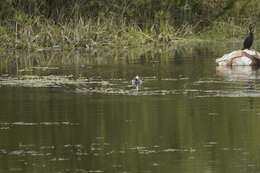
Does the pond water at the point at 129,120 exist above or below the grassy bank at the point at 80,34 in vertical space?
below

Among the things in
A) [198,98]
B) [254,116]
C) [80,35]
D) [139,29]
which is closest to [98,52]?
[80,35]

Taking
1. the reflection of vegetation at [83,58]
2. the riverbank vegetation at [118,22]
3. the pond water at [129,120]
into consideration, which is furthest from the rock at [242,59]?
the riverbank vegetation at [118,22]

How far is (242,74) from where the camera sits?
24.7 meters

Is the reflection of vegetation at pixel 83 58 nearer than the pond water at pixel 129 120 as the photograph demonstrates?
No

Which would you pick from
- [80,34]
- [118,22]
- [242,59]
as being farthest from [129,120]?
[118,22]

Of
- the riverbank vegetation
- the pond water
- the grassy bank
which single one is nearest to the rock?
the pond water

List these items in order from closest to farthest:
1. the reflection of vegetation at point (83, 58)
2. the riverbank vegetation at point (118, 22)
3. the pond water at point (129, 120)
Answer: the pond water at point (129, 120) → the reflection of vegetation at point (83, 58) → the riverbank vegetation at point (118, 22)

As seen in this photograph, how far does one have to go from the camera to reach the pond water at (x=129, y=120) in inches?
462

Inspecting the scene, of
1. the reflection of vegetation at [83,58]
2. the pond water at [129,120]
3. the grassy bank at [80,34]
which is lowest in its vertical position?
the pond water at [129,120]

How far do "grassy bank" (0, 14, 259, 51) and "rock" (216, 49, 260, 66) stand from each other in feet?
38.0

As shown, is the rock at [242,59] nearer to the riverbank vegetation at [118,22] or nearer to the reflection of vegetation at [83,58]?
the reflection of vegetation at [83,58]

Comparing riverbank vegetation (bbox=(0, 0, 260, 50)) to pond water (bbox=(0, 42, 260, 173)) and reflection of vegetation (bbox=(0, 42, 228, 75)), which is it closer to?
reflection of vegetation (bbox=(0, 42, 228, 75))

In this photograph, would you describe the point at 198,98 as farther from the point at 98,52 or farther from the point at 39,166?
the point at 98,52

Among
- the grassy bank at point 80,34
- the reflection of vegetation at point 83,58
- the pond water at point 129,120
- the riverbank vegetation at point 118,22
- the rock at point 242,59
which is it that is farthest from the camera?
the riverbank vegetation at point 118,22
